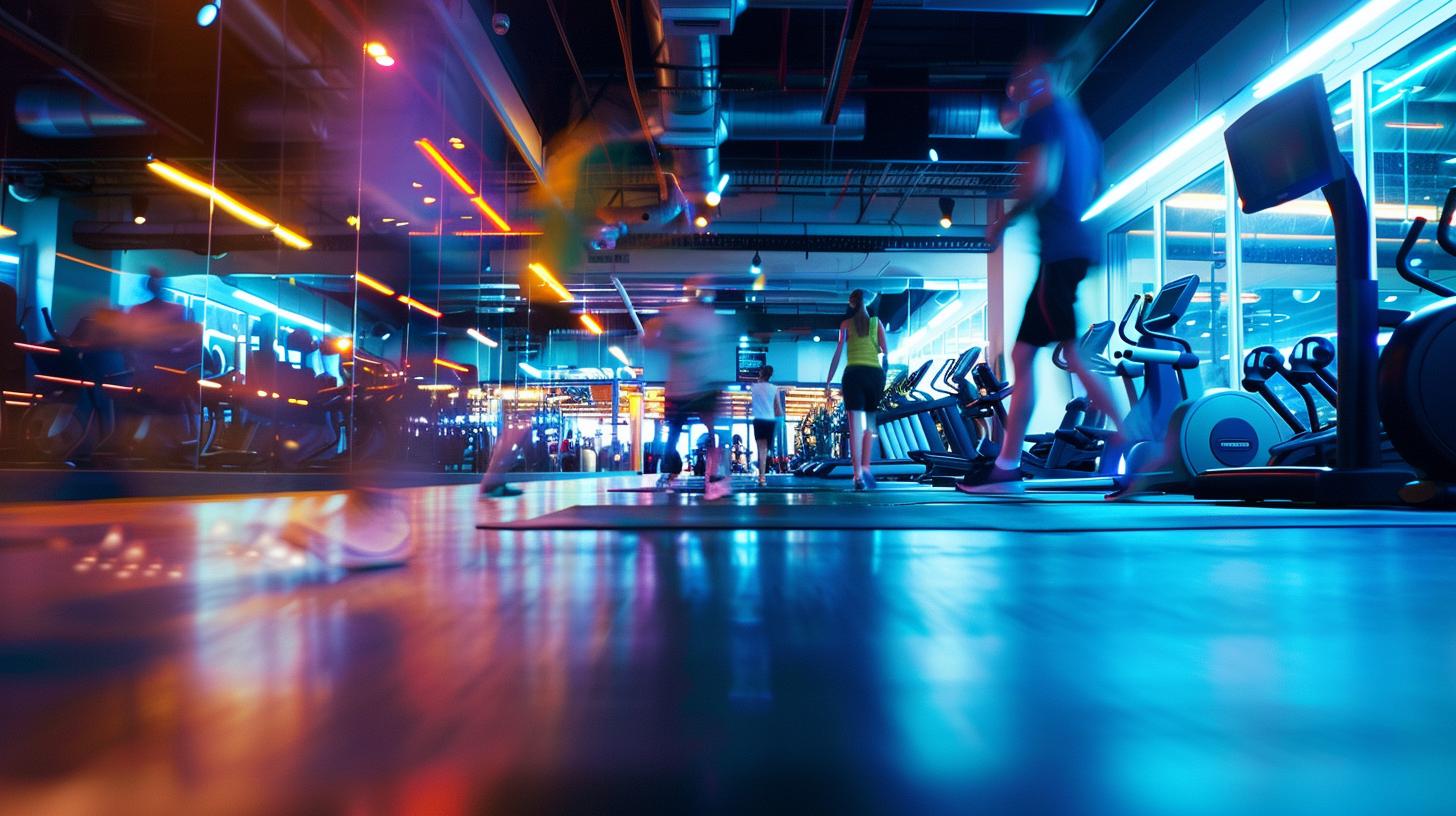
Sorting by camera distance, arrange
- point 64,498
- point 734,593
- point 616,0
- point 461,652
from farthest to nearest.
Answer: point 616,0 → point 64,498 → point 734,593 → point 461,652

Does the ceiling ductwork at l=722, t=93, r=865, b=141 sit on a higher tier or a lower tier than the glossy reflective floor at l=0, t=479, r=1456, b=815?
higher

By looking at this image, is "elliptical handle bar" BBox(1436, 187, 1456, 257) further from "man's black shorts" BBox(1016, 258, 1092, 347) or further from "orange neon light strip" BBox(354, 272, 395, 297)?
"orange neon light strip" BBox(354, 272, 395, 297)

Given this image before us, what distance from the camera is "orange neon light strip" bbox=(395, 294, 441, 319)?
5.76 metres

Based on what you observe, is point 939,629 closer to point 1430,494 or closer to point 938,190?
point 1430,494

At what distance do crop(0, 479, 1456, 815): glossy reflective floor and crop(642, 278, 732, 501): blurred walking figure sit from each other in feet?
11.2

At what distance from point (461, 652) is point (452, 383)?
6.99 meters

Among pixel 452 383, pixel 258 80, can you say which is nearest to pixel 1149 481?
pixel 452 383

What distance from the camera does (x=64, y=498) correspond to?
3504 mm

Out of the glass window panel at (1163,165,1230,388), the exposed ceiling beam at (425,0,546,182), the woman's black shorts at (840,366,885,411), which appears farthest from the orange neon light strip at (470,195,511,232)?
the glass window panel at (1163,165,1230,388)

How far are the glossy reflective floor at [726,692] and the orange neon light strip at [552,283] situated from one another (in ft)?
34.5

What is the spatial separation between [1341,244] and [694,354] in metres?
2.90

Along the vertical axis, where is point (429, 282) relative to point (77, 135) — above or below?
below

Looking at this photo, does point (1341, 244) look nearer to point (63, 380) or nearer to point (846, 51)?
point (846, 51)

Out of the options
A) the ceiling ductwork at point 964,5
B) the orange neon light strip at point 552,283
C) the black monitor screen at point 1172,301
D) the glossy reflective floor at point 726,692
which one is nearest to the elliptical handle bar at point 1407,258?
the black monitor screen at point 1172,301
